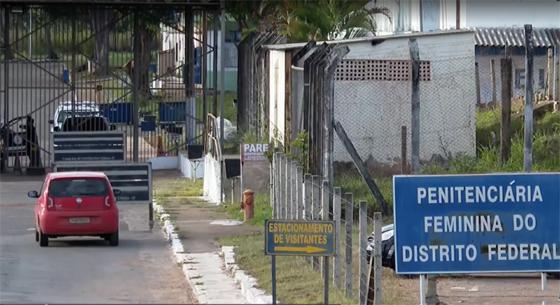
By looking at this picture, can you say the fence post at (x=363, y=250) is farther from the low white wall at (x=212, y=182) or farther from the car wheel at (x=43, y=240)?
the low white wall at (x=212, y=182)

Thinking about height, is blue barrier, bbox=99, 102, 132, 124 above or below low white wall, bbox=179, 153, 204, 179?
above

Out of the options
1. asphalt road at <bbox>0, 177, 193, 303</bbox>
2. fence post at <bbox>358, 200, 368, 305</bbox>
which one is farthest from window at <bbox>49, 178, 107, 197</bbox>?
fence post at <bbox>358, 200, 368, 305</bbox>

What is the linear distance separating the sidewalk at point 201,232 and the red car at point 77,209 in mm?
1524

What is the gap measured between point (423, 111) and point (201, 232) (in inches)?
228

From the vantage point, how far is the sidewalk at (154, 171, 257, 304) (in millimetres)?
16938

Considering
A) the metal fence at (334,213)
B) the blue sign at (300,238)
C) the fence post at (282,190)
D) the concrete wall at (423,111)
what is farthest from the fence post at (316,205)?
the concrete wall at (423,111)

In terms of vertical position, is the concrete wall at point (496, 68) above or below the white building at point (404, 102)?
above

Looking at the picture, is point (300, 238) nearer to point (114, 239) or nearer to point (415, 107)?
point (415, 107)

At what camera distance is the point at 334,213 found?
55.4ft

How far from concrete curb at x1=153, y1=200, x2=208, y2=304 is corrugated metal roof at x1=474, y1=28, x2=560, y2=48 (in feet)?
42.9

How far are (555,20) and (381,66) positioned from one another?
634 inches

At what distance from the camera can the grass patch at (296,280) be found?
15.1 meters

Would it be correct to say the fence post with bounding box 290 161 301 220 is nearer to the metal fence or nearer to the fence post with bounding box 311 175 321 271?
the metal fence

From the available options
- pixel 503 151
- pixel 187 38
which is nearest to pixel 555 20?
pixel 187 38
